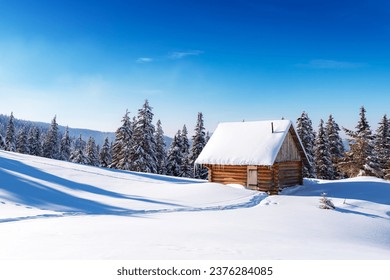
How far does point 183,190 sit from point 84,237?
40.5 ft

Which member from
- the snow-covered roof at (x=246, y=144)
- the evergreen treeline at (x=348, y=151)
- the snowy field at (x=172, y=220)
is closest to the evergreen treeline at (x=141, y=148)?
the snow-covered roof at (x=246, y=144)

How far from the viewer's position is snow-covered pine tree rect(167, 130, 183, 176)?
48.4 meters

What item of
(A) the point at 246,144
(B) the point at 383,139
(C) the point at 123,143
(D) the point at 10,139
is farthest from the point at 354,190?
(D) the point at 10,139

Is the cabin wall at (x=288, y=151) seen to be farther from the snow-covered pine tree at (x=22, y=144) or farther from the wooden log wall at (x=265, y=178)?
the snow-covered pine tree at (x=22, y=144)

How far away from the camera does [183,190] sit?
2072cm

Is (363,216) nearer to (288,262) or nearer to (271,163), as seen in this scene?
(271,163)

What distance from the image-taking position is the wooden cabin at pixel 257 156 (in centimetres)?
2366

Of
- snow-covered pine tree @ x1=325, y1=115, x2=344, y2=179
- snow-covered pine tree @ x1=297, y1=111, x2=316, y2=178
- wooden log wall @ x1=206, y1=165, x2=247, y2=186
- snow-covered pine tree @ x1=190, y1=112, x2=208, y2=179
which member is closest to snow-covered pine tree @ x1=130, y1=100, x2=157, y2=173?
snow-covered pine tree @ x1=190, y1=112, x2=208, y2=179

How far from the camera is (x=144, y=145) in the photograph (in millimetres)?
42594

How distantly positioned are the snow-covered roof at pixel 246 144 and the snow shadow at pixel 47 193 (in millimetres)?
9178

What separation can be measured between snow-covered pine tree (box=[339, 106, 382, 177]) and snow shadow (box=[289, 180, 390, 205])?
1210 cm

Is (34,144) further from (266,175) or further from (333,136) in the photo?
(333,136)

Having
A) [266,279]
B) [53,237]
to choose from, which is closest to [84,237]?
[53,237]

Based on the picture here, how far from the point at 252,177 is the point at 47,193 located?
14831 mm
